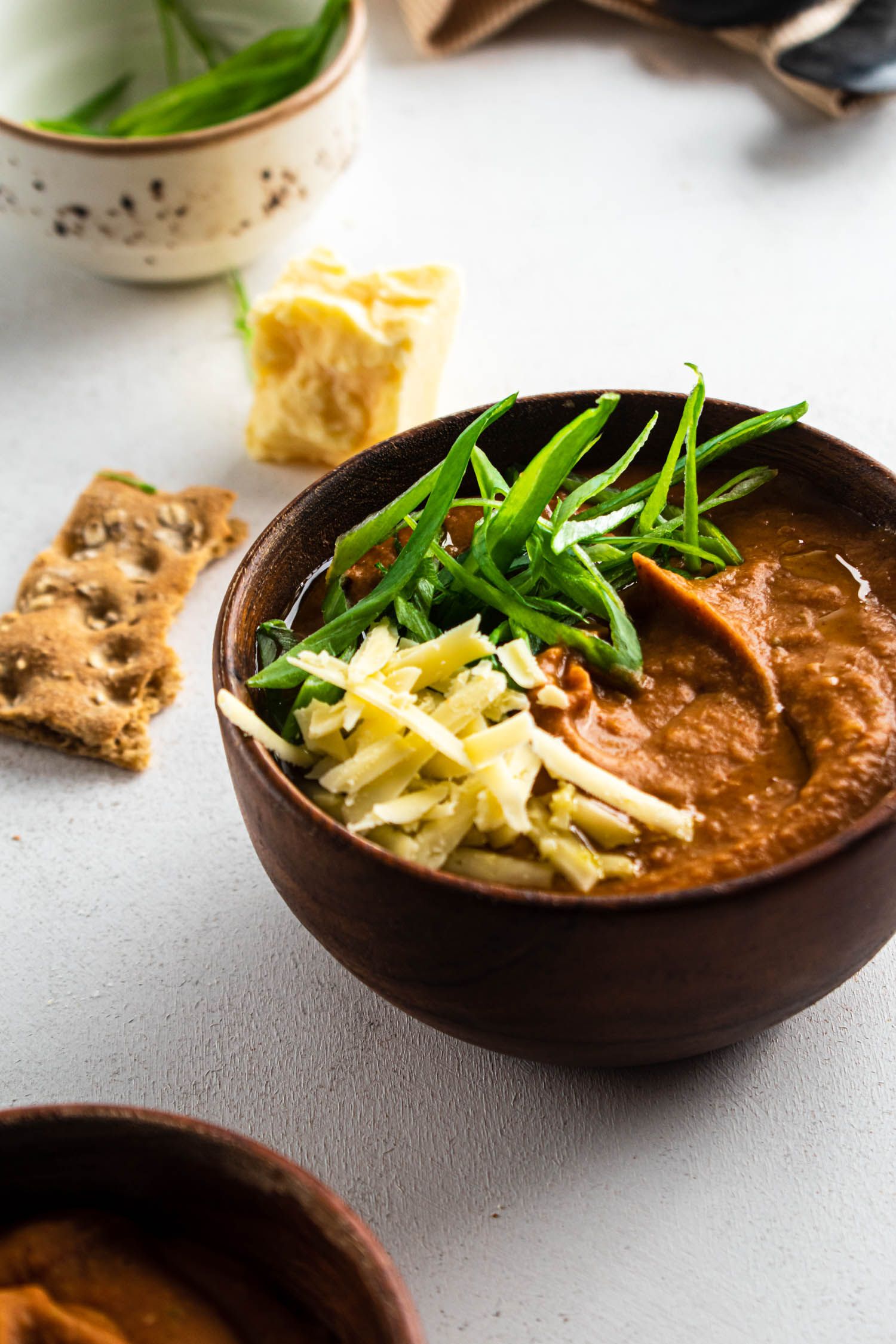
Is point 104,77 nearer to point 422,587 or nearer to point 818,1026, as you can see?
point 422,587

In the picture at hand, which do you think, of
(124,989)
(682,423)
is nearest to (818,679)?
(682,423)

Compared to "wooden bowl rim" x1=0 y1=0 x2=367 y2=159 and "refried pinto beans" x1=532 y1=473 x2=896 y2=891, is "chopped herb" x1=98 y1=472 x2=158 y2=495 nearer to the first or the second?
"wooden bowl rim" x1=0 y1=0 x2=367 y2=159

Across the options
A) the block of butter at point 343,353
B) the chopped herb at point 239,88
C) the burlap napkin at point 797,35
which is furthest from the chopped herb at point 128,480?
the burlap napkin at point 797,35

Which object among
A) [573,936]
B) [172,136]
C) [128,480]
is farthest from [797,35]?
[573,936]

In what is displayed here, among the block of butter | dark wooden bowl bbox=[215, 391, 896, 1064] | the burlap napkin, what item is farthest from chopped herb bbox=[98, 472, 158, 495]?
the burlap napkin

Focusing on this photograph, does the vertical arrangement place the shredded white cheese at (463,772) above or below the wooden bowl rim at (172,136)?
below

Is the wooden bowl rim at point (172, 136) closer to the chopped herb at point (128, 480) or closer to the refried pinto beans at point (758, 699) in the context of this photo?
the chopped herb at point (128, 480)

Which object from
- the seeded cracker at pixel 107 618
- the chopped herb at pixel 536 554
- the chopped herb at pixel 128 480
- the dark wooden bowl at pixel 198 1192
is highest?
the chopped herb at pixel 536 554
